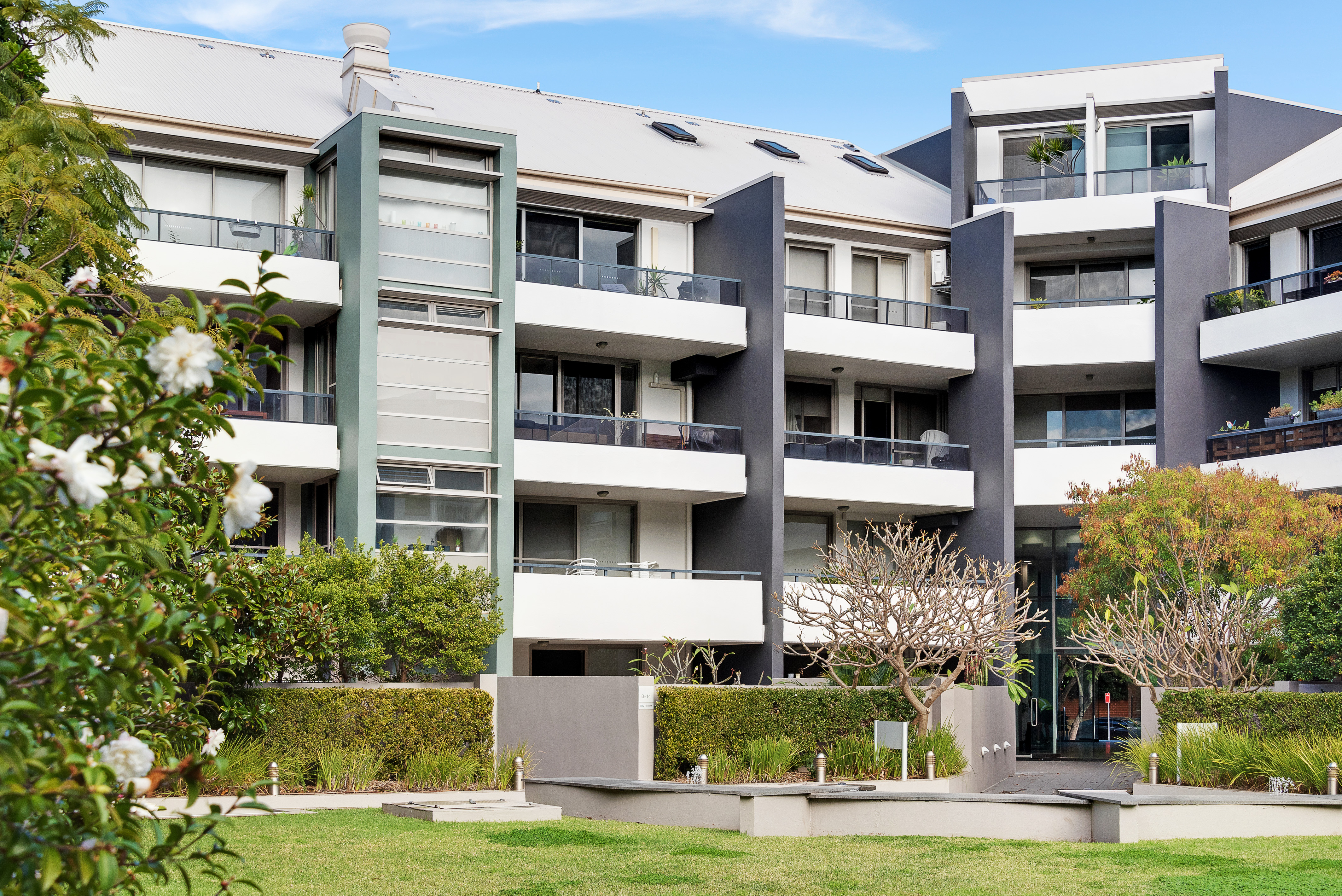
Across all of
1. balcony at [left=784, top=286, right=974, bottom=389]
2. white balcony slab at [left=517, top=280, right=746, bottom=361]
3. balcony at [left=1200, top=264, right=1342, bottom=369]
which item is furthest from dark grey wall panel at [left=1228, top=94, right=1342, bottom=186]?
white balcony slab at [left=517, top=280, right=746, bottom=361]

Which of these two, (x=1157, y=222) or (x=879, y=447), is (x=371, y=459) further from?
(x=1157, y=222)

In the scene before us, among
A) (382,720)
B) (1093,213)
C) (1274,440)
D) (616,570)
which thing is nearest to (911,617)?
(382,720)

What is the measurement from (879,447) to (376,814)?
56.6ft

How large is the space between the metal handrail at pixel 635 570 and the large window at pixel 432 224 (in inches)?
226

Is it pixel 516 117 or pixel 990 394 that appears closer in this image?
pixel 990 394

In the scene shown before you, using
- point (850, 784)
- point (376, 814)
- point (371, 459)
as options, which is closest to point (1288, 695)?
point (850, 784)

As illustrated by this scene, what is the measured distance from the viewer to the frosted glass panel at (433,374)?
25781 millimetres

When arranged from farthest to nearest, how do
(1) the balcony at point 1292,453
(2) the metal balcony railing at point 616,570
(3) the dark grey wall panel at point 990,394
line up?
1. (3) the dark grey wall panel at point 990,394
2. (1) the balcony at point 1292,453
3. (2) the metal balcony railing at point 616,570

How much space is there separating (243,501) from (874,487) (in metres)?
27.8

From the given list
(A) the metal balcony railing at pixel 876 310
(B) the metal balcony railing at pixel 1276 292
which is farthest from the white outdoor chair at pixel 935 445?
(B) the metal balcony railing at pixel 1276 292

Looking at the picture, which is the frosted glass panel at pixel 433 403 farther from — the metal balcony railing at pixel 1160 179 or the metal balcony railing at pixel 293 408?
the metal balcony railing at pixel 1160 179

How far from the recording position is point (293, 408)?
25.8 metres

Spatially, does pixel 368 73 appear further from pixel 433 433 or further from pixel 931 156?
pixel 931 156

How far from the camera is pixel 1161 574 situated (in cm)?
2791
